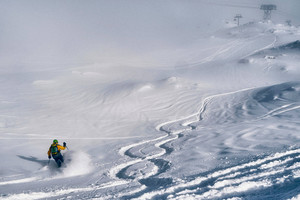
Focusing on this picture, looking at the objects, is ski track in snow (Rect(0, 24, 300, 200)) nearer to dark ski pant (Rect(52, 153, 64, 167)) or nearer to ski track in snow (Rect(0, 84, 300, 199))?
ski track in snow (Rect(0, 84, 300, 199))

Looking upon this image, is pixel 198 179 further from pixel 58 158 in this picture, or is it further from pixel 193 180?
Answer: pixel 58 158

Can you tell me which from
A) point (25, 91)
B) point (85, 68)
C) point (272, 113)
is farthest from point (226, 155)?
point (85, 68)

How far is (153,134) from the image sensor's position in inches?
520

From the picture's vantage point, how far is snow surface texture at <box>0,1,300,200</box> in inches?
244

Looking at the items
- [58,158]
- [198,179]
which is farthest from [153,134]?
[198,179]

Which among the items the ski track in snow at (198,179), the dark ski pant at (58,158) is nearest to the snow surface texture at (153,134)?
the ski track in snow at (198,179)

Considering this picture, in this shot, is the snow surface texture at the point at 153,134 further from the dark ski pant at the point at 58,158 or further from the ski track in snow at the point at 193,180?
the dark ski pant at the point at 58,158

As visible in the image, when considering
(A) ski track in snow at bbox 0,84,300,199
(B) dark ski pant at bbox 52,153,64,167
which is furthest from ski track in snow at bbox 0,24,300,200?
(B) dark ski pant at bbox 52,153,64,167

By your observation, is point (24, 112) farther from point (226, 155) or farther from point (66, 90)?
point (226, 155)

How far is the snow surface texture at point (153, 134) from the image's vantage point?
620 centimetres

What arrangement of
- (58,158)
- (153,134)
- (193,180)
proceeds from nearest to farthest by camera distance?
(193,180) → (58,158) → (153,134)

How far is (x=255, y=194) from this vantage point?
5.08m

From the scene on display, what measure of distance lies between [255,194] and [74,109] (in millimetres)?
15980

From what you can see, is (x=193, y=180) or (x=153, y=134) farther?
(x=153, y=134)
